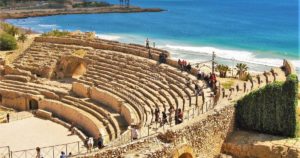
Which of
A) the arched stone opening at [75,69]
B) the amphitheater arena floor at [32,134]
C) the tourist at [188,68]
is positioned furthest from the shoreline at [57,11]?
the tourist at [188,68]

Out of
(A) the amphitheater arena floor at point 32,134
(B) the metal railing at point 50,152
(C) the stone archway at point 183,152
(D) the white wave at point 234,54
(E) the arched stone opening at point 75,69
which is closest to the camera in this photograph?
(C) the stone archway at point 183,152

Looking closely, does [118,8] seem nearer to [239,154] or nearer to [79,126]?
[79,126]

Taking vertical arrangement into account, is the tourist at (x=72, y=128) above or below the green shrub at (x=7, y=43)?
below

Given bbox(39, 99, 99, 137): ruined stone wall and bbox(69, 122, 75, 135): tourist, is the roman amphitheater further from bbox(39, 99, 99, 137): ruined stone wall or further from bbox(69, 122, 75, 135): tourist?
bbox(69, 122, 75, 135): tourist

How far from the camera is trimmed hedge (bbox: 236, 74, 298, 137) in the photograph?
2150 cm

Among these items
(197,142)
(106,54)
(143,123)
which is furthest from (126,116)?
(106,54)

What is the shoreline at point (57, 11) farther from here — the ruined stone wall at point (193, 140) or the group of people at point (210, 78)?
the ruined stone wall at point (193, 140)

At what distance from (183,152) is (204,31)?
56.4 metres

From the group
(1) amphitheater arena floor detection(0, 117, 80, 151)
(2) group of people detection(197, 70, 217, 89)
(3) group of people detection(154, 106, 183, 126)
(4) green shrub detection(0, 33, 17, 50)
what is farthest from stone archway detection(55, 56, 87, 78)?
(3) group of people detection(154, 106, 183, 126)

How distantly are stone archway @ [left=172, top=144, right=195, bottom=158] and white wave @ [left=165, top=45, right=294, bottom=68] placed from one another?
3006 cm

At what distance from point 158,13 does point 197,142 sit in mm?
91560

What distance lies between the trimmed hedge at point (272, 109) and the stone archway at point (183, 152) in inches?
157

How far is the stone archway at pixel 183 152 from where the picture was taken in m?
18.6

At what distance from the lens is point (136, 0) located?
159500 mm
